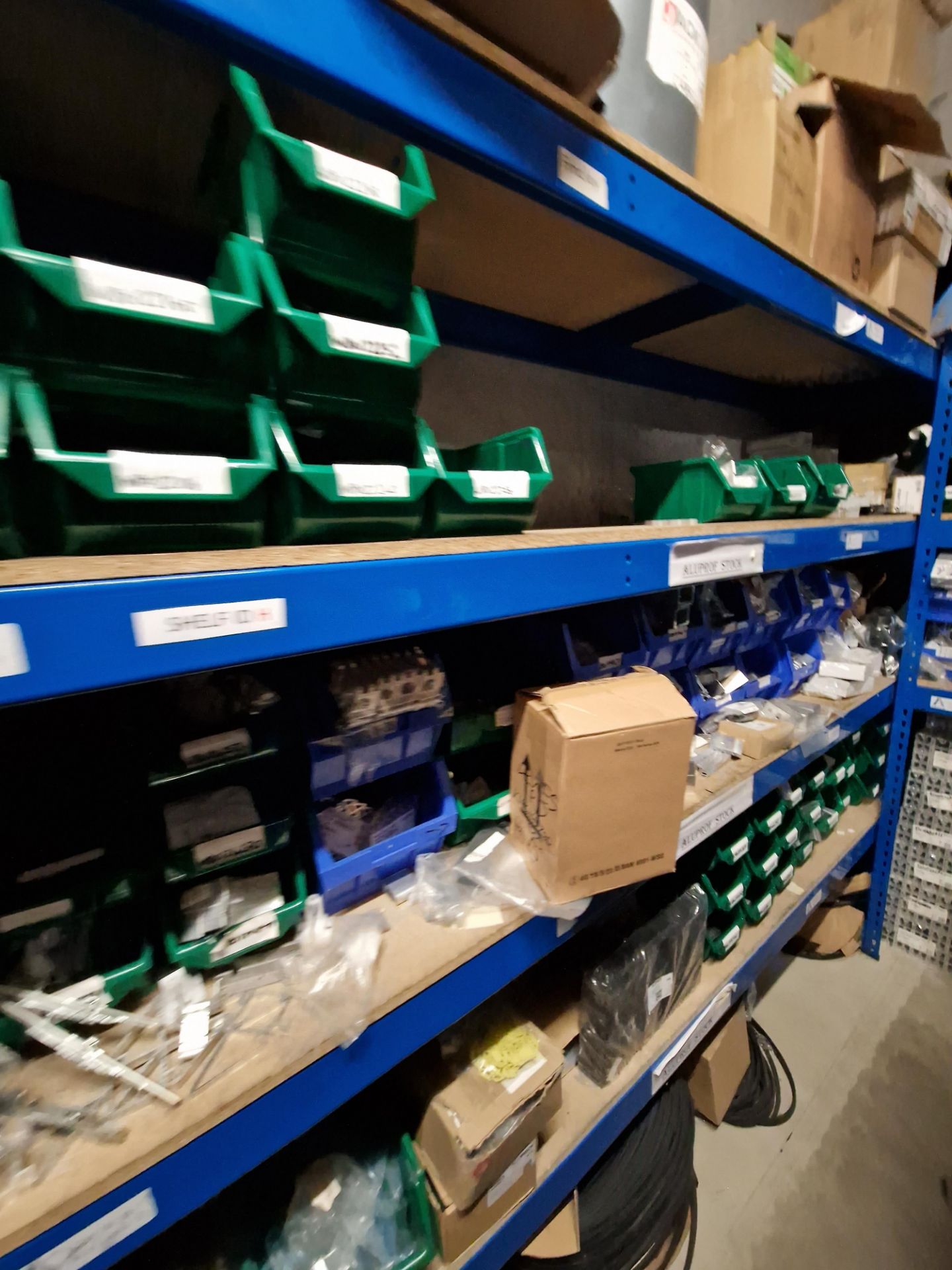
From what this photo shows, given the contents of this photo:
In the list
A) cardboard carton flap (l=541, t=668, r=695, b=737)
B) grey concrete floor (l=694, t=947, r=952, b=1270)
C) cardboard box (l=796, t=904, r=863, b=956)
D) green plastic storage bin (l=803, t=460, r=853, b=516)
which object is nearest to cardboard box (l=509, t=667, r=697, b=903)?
cardboard carton flap (l=541, t=668, r=695, b=737)

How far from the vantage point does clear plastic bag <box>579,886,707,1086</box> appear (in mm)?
879

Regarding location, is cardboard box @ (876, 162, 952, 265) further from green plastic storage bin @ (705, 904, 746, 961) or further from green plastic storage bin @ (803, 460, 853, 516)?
green plastic storage bin @ (705, 904, 746, 961)

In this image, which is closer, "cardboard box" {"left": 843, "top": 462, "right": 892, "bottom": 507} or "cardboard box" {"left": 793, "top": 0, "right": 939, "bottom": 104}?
"cardboard box" {"left": 793, "top": 0, "right": 939, "bottom": 104}

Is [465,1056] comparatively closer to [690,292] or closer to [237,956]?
[237,956]

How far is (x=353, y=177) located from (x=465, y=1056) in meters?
0.99

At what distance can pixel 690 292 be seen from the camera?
2.97ft

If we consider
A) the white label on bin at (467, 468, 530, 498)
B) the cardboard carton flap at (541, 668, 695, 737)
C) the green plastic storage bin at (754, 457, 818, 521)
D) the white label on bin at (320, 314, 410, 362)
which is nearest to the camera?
the white label on bin at (320, 314, 410, 362)

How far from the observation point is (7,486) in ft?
1.10

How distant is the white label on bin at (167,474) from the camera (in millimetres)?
334

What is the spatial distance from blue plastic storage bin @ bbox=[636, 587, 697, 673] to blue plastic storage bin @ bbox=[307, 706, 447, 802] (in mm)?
418

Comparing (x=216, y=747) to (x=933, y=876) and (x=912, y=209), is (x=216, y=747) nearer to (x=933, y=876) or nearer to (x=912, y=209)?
(x=912, y=209)

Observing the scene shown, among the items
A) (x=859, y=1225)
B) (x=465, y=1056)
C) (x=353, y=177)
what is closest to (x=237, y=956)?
(x=465, y=1056)

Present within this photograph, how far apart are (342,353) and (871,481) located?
143 cm

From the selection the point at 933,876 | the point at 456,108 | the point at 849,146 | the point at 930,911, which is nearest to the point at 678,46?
the point at 456,108
